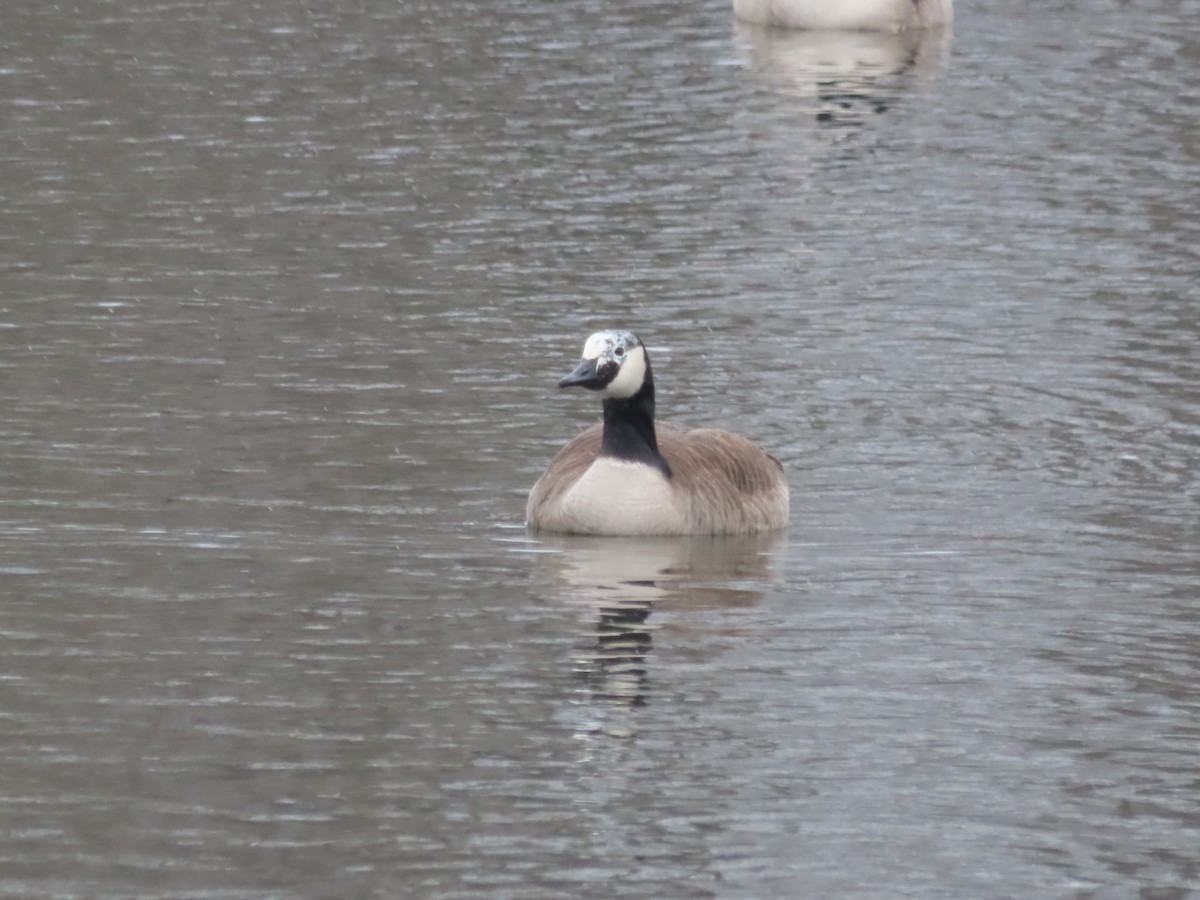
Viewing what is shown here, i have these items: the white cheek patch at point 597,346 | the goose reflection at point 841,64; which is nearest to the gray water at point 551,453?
the goose reflection at point 841,64

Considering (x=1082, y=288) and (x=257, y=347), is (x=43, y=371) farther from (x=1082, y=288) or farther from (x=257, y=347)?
(x=1082, y=288)

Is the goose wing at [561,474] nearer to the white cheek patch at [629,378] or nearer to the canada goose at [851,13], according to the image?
the white cheek patch at [629,378]

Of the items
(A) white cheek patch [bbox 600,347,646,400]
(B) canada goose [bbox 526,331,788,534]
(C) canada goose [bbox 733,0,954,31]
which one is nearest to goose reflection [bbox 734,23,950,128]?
(C) canada goose [bbox 733,0,954,31]

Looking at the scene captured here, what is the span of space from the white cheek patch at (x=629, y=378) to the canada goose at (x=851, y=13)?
20074 millimetres

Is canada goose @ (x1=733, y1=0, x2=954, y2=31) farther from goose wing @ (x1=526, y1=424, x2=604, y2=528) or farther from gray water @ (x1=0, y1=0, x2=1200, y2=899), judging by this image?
goose wing @ (x1=526, y1=424, x2=604, y2=528)

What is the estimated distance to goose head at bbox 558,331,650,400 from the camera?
14734 mm

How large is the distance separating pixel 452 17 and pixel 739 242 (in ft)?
40.6

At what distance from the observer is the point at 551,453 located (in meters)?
16.8

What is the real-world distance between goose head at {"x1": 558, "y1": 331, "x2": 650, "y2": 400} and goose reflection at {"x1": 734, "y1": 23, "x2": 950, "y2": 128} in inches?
534

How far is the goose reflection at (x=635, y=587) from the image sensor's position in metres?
12.0

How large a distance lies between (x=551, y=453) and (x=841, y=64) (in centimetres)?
1667

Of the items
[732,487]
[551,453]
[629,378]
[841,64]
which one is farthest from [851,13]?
[629,378]

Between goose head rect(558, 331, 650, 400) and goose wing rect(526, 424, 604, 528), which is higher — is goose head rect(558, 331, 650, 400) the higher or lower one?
the higher one

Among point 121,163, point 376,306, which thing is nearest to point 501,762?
point 376,306
